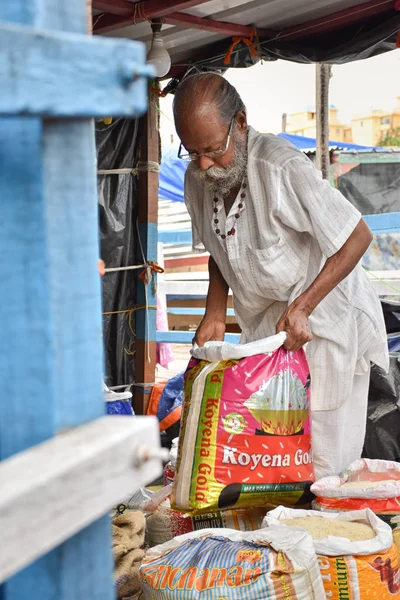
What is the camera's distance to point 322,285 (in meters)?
3.14

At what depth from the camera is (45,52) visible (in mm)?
908

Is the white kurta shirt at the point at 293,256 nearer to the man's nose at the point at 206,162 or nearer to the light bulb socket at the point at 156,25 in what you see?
the man's nose at the point at 206,162

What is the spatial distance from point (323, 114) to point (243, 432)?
4155 mm

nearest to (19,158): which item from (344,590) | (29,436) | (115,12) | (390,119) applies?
(29,436)

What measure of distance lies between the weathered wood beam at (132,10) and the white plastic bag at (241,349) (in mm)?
1799

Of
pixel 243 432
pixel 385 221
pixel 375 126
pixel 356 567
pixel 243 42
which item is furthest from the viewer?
pixel 375 126

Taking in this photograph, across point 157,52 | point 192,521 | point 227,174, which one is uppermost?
point 157,52

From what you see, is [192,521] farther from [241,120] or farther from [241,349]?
[241,120]

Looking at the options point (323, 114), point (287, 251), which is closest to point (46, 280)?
point (287, 251)

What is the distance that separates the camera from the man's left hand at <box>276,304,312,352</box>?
3.06m

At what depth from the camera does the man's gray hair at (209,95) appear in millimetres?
3213

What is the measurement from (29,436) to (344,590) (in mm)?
1842

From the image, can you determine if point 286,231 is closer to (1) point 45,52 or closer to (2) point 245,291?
(2) point 245,291

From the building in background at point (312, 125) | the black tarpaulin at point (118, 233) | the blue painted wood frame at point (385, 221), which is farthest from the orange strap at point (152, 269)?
the building in background at point (312, 125)
